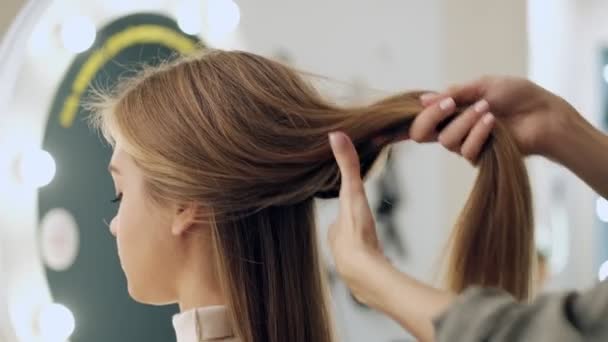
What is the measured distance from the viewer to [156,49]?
0.94m

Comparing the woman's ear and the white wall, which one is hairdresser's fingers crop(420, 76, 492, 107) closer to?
the woman's ear

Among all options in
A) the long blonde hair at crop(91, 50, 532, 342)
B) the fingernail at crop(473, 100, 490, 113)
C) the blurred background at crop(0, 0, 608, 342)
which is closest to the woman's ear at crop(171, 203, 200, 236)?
the long blonde hair at crop(91, 50, 532, 342)

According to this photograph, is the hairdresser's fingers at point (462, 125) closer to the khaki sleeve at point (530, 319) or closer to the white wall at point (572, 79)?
the khaki sleeve at point (530, 319)

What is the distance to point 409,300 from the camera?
0.49 m

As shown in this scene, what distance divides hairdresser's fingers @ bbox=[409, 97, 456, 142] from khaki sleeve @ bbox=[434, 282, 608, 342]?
0.71ft

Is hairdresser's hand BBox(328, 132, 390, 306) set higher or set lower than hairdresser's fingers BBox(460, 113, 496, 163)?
lower

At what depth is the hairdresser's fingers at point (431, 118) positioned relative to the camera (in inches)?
24.9

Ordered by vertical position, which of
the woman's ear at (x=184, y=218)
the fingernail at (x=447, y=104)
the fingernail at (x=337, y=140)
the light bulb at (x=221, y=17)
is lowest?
the woman's ear at (x=184, y=218)

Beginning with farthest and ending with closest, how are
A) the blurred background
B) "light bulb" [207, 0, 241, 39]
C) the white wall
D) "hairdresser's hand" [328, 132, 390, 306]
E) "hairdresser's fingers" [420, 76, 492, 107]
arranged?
the white wall
"light bulb" [207, 0, 241, 39]
the blurred background
"hairdresser's fingers" [420, 76, 492, 107]
"hairdresser's hand" [328, 132, 390, 306]

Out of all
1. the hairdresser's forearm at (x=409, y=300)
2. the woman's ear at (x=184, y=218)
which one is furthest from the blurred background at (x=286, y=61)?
the hairdresser's forearm at (x=409, y=300)

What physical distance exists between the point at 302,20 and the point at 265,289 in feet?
1.53

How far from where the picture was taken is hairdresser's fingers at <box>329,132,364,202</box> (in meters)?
0.59

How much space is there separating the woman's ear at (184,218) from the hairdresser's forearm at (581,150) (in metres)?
0.31

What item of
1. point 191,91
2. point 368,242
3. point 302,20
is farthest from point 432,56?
point 368,242
